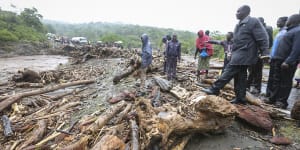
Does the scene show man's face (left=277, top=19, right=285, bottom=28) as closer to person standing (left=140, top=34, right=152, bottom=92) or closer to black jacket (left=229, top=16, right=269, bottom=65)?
black jacket (left=229, top=16, right=269, bottom=65)

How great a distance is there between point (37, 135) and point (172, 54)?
4.94m

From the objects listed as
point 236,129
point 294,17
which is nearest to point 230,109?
point 236,129

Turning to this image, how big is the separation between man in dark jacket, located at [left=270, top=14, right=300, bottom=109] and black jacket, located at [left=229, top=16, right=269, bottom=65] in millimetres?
754

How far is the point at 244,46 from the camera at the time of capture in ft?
13.0

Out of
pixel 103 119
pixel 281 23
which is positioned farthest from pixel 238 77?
pixel 103 119

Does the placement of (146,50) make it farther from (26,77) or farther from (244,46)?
(26,77)

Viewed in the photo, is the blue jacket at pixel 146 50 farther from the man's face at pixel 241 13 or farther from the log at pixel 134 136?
the log at pixel 134 136

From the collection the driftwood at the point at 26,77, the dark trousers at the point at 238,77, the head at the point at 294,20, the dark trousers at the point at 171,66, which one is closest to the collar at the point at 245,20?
the dark trousers at the point at 238,77

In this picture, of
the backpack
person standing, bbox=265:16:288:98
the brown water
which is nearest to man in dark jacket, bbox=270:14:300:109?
person standing, bbox=265:16:288:98

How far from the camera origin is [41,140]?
13.1 ft

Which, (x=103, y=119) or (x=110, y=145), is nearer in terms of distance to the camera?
(x=110, y=145)

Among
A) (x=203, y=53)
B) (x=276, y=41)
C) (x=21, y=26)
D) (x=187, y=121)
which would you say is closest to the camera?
(x=187, y=121)

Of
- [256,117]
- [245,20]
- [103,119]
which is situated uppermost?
[245,20]

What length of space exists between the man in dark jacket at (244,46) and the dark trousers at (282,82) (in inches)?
36.4
